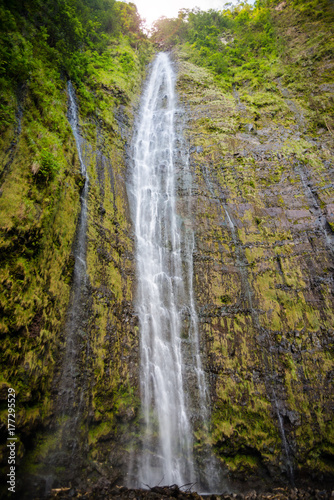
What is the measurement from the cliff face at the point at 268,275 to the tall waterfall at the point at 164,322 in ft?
2.08

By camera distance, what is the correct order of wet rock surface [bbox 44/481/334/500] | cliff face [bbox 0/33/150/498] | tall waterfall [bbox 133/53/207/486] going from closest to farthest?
1. cliff face [bbox 0/33/150/498]
2. wet rock surface [bbox 44/481/334/500]
3. tall waterfall [bbox 133/53/207/486]

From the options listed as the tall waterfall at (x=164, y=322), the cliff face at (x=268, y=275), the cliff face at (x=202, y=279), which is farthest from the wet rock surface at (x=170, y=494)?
the tall waterfall at (x=164, y=322)

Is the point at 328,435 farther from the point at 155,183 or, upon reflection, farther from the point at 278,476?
the point at 155,183

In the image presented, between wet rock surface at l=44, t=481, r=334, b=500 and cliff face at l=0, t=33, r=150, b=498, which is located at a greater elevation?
cliff face at l=0, t=33, r=150, b=498

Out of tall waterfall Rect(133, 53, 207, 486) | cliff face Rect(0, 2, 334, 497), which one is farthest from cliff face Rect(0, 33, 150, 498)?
tall waterfall Rect(133, 53, 207, 486)

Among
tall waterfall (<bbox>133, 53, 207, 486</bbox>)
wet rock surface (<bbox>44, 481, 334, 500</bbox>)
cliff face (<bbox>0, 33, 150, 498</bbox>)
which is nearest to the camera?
cliff face (<bbox>0, 33, 150, 498</bbox>)

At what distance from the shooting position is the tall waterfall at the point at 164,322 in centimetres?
705

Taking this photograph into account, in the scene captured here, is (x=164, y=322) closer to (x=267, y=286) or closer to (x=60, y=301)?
(x=60, y=301)

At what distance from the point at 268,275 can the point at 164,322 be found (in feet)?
14.3

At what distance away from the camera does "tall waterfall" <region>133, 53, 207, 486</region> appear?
705cm

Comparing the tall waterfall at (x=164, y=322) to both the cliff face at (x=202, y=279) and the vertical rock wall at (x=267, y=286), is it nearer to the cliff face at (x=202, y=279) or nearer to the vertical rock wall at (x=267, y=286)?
the cliff face at (x=202, y=279)

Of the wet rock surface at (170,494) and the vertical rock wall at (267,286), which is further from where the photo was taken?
the vertical rock wall at (267,286)

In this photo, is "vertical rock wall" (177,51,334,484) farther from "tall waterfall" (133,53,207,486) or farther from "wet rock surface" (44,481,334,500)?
"tall waterfall" (133,53,207,486)

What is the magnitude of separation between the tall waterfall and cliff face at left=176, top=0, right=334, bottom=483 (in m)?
0.63
